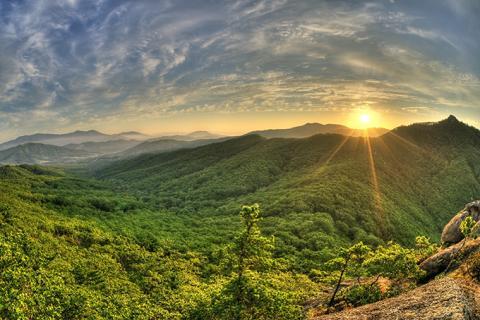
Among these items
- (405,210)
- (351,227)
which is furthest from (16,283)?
(405,210)

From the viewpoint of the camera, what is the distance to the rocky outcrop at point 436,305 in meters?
22.8

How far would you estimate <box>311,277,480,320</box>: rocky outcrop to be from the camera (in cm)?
2281

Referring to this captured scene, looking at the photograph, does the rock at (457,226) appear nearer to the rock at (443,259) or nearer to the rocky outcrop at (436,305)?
the rock at (443,259)

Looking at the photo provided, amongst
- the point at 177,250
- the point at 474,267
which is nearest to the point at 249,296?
the point at 474,267

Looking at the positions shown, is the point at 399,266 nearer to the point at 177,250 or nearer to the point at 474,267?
the point at 474,267

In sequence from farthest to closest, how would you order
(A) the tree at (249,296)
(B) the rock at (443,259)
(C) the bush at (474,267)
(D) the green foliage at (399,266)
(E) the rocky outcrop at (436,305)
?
(D) the green foliage at (399,266) → (B) the rock at (443,259) → (A) the tree at (249,296) → (C) the bush at (474,267) → (E) the rocky outcrop at (436,305)

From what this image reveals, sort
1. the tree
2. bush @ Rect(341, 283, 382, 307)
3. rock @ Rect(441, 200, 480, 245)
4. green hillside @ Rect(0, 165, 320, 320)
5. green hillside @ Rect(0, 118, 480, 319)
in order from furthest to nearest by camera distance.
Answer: rock @ Rect(441, 200, 480, 245)
bush @ Rect(341, 283, 382, 307)
green hillside @ Rect(0, 118, 480, 319)
the tree
green hillside @ Rect(0, 165, 320, 320)

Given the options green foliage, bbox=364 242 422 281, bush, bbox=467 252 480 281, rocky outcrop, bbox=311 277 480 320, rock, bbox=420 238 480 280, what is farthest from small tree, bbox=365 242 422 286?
rocky outcrop, bbox=311 277 480 320

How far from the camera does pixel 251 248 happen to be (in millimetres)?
39344

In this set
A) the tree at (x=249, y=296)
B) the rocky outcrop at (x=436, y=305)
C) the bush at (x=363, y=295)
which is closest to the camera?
the rocky outcrop at (x=436, y=305)

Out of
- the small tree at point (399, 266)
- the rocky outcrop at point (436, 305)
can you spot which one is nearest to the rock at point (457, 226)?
the small tree at point (399, 266)

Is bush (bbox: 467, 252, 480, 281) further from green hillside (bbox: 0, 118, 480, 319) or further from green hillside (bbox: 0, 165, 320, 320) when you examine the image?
green hillside (bbox: 0, 165, 320, 320)

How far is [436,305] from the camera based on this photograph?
80.5ft

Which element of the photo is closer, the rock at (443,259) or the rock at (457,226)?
the rock at (443,259)
